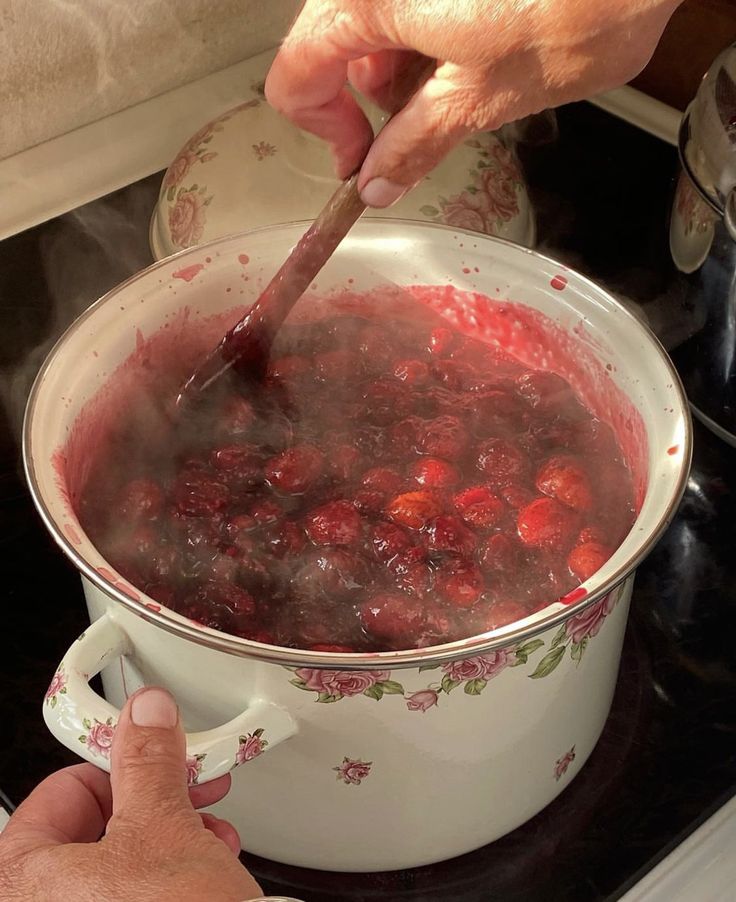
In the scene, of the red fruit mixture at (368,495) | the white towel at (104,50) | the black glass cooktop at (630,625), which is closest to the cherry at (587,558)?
the red fruit mixture at (368,495)

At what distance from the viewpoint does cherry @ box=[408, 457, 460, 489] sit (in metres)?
0.86

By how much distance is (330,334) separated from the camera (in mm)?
993

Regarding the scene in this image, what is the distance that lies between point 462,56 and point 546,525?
356mm

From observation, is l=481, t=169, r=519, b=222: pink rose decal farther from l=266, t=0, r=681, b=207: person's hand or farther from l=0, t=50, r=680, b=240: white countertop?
l=266, t=0, r=681, b=207: person's hand

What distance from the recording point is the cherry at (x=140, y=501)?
2.71 feet

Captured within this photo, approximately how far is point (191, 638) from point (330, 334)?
425 mm

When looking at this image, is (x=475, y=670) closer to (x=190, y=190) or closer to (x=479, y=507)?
(x=479, y=507)

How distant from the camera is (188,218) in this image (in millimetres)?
1165

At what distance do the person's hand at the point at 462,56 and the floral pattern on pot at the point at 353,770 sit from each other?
1.22ft

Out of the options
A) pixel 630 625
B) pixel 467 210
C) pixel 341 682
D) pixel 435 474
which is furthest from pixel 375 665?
pixel 467 210

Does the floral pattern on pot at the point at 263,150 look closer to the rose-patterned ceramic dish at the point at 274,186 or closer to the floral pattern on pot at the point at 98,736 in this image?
the rose-patterned ceramic dish at the point at 274,186

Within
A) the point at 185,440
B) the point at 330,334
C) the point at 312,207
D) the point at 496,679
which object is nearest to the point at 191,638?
the point at 496,679

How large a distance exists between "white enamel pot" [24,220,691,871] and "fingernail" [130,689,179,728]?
3cm

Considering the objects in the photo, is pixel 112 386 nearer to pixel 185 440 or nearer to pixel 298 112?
pixel 185 440
